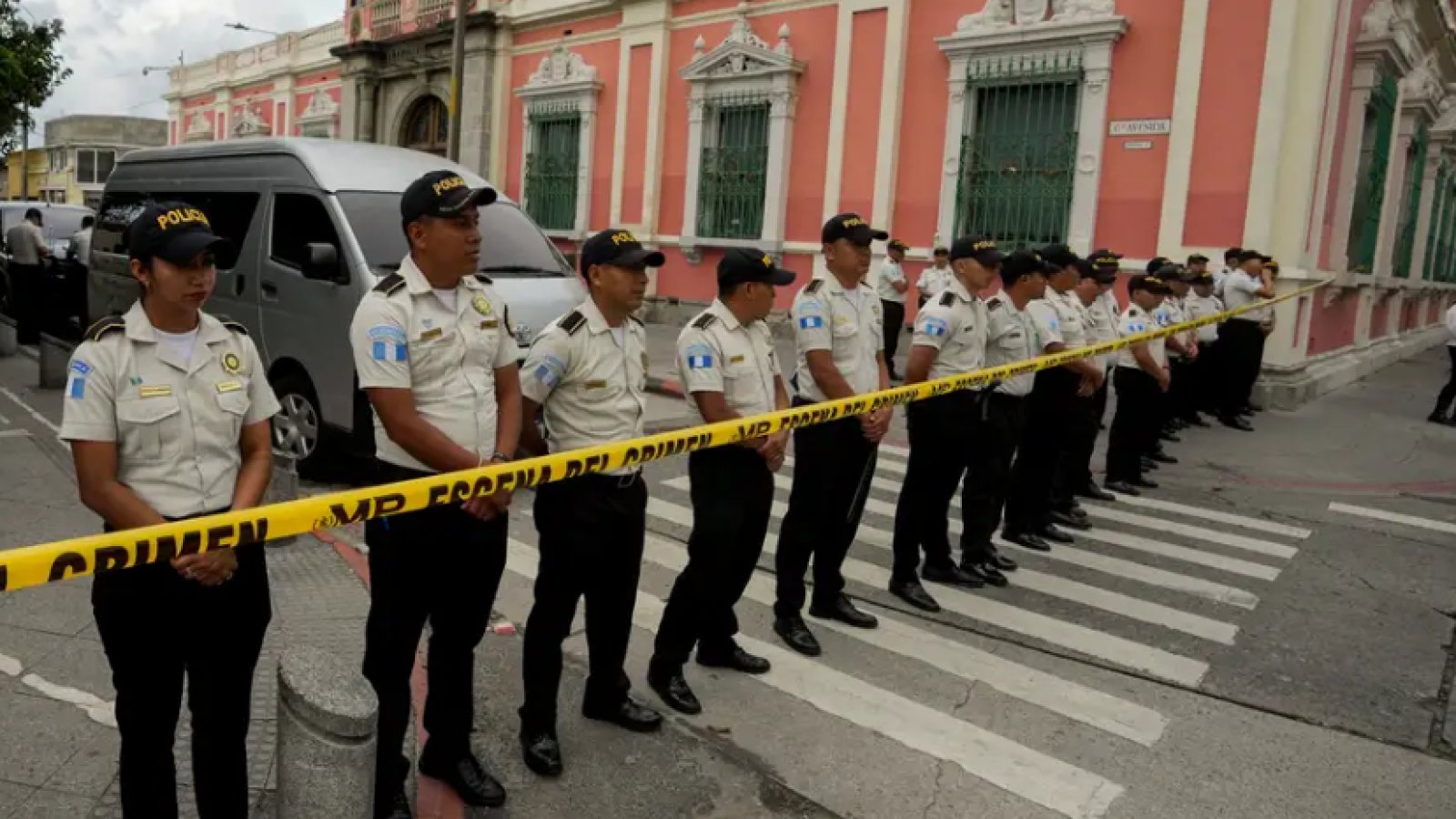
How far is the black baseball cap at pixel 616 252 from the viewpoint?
3602 mm

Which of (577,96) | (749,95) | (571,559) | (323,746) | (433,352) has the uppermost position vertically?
(577,96)

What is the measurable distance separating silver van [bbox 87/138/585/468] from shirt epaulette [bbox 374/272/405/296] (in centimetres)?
373

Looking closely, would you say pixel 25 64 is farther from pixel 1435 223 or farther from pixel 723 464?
pixel 1435 223

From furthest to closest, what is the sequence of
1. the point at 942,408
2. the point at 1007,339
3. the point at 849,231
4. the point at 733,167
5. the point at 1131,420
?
the point at 733,167 → the point at 1131,420 → the point at 1007,339 → the point at 942,408 → the point at 849,231

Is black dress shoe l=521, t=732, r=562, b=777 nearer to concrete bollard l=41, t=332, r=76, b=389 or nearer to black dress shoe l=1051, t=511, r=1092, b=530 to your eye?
black dress shoe l=1051, t=511, r=1092, b=530

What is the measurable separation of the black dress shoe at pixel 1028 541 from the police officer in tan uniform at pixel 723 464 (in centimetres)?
308

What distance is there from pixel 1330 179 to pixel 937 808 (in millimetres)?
12048

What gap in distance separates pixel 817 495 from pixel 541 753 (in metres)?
1.81

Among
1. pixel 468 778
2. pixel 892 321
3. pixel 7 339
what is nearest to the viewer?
pixel 468 778

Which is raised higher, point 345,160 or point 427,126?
point 427,126

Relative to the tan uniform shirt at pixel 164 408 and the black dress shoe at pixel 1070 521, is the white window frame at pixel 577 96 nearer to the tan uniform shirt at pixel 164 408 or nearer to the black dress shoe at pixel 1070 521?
the black dress shoe at pixel 1070 521

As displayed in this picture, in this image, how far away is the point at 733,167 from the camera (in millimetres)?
17578

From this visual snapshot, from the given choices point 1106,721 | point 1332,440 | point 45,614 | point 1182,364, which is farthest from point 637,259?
point 1332,440

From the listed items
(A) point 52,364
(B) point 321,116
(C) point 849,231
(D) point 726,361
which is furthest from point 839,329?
(B) point 321,116
